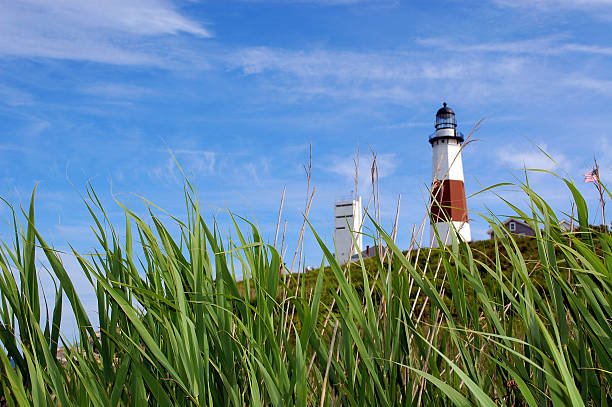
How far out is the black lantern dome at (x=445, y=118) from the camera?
29.1 m

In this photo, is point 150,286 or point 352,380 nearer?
point 352,380

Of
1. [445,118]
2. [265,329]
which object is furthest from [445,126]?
[265,329]

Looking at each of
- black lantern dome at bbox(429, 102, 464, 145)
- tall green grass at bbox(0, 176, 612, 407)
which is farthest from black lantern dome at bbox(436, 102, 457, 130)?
tall green grass at bbox(0, 176, 612, 407)

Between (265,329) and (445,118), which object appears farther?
(445,118)

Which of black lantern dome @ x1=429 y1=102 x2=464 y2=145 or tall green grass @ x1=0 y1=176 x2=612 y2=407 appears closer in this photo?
tall green grass @ x1=0 y1=176 x2=612 y2=407

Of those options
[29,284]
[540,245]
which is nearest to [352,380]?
[540,245]

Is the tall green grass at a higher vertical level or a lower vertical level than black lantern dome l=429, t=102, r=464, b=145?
lower

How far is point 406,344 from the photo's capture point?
1514 millimetres

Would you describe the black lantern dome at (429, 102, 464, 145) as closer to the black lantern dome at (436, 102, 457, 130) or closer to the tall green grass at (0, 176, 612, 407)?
the black lantern dome at (436, 102, 457, 130)

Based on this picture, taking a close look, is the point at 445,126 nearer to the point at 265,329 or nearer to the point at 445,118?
the point at 445,118

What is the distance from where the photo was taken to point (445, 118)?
29281 mm

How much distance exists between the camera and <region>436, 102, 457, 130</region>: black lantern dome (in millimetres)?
29094

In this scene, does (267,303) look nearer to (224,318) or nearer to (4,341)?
(224,318)

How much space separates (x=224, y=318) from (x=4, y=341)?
0.71 m
